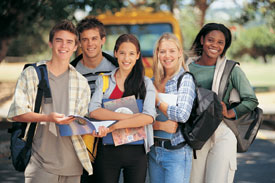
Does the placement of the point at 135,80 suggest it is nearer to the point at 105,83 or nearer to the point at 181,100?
the point at 105,83

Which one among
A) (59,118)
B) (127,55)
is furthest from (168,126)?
(59,118)

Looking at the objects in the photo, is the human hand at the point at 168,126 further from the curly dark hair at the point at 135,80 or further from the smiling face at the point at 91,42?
the smiling face at the point at 91,42

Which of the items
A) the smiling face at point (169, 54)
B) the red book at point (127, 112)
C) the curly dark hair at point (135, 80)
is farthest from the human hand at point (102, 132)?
the smiling face at point (169, 54)

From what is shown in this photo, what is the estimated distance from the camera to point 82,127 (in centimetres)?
306

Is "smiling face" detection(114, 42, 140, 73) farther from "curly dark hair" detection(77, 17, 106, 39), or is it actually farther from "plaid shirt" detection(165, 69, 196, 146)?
"curly dark hair" detection(77, 17, 106, 39)

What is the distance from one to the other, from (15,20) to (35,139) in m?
9.05

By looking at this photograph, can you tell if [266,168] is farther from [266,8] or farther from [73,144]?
[266,8]

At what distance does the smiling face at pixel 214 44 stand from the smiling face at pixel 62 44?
1.28 meters

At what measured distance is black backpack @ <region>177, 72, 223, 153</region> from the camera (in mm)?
3428

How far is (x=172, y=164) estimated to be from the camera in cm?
336

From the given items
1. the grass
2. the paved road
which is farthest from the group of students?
the grass

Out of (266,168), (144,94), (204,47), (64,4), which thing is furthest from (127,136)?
(64,4)

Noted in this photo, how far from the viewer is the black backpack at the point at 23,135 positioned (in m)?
3.06

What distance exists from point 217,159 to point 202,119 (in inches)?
16.8
